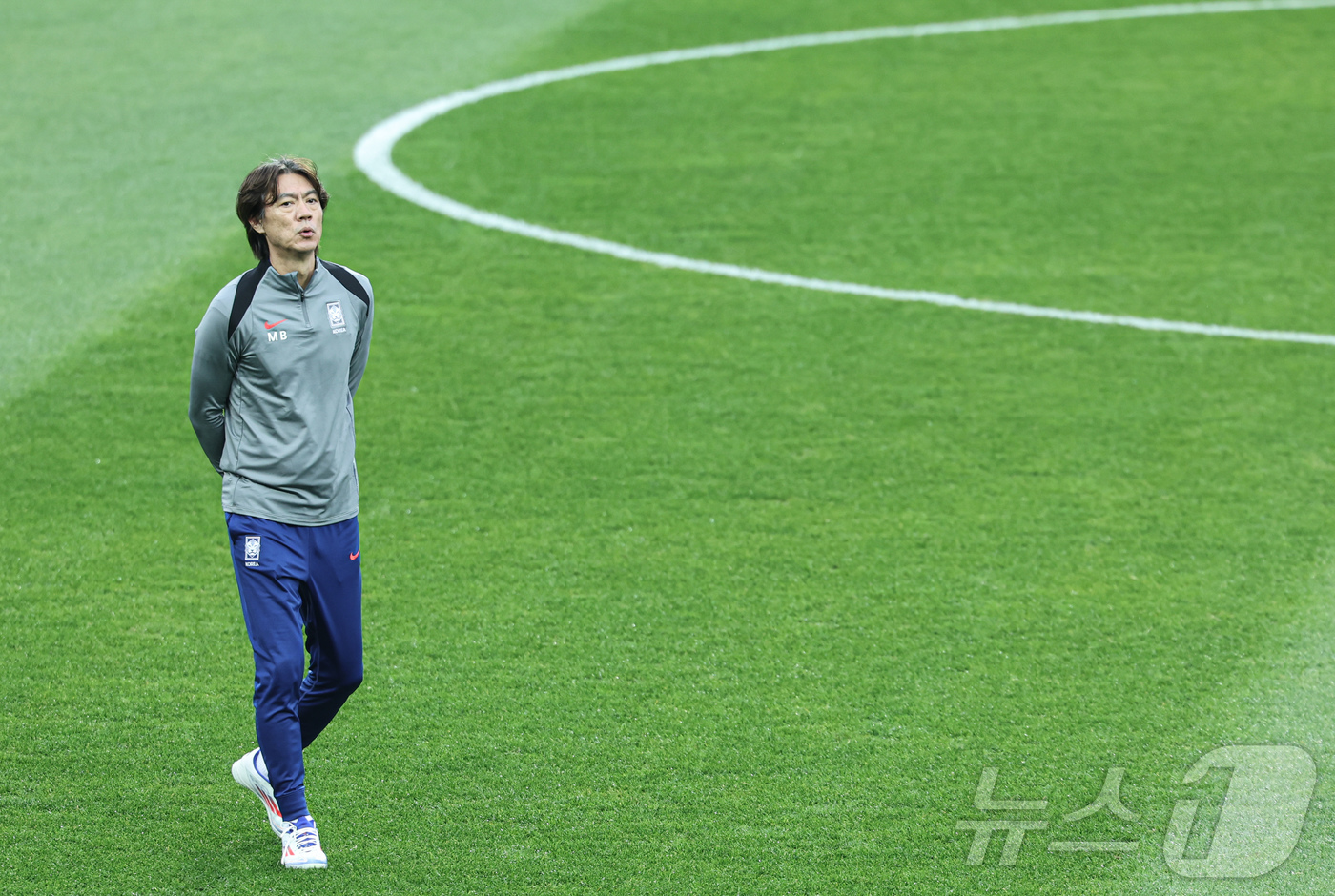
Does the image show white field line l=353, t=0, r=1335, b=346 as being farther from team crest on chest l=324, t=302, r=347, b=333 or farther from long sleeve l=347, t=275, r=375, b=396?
team crest on chest l=324, t=302, r=347, b=333

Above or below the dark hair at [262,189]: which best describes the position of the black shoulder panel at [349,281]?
below

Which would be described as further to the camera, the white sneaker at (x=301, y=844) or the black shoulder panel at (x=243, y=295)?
the white sneaker at (x=301, y=844)

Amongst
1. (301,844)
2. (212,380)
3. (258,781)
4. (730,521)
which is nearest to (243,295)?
(212,380)

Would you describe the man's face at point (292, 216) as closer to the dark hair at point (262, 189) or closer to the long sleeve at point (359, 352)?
the dark hair at point (262, 189)

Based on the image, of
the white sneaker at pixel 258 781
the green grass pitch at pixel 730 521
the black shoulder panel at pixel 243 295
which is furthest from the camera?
the green grass pitch at pixel 730 521

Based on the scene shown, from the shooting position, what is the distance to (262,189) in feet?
14.0

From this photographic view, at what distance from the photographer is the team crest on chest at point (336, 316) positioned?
443 centimetres

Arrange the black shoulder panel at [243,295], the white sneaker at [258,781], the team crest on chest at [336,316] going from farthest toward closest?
the white sneaker at [258,781] → the team crest on chest at [336,316] → the black shoulder panel at [243,295]

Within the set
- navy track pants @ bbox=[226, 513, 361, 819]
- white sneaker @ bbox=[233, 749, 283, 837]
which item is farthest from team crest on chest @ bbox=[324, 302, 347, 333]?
white sneaker @ bbox=[233, 749, 283, 837]

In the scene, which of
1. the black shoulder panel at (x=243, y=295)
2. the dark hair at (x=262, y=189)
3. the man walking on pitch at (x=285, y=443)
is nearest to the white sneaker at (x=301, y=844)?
the man walking on pitch at (x=285, y=443)

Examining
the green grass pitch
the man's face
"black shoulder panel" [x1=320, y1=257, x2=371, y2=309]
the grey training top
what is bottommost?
the green grass pitch

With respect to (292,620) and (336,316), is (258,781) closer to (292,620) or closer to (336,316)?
(292,620)

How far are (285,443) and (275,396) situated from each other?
0.46 feet

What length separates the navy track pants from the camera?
4301 millimetres
